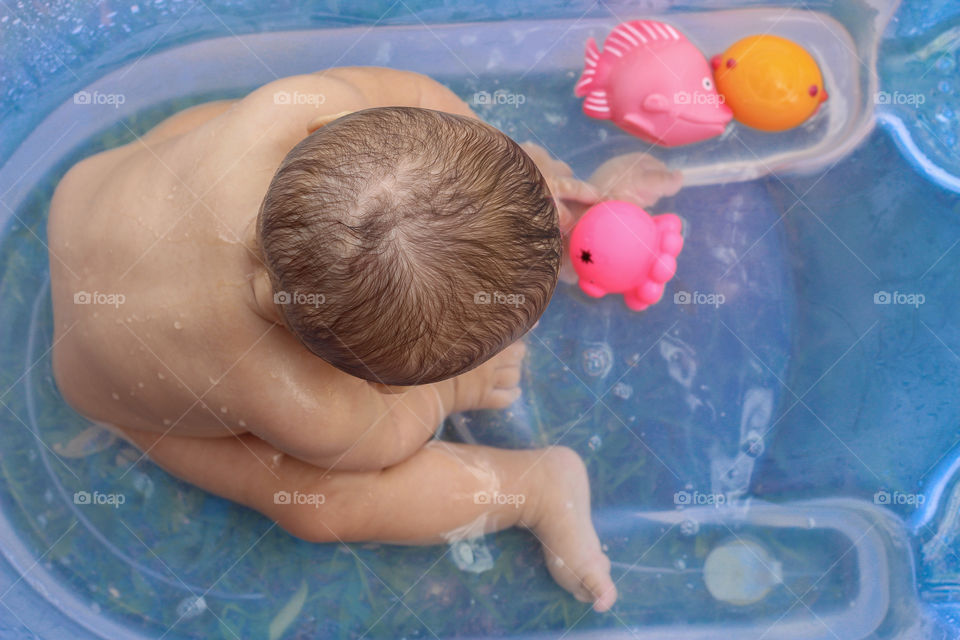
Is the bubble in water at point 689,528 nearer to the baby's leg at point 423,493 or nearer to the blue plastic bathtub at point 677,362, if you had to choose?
the blue plastic bathtub at point 677,362

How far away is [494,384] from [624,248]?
0.35 metres

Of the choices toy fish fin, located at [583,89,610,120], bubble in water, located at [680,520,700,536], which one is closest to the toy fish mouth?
toy fish fin, located at [583,89,610,120]

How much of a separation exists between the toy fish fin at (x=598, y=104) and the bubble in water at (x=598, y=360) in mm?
420

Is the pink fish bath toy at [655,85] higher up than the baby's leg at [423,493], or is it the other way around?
the pink fish bath toy at [655,85]

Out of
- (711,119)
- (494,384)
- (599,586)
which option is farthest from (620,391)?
(711,119)

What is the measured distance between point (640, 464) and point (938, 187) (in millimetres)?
757

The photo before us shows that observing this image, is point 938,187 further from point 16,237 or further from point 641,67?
point 16,237

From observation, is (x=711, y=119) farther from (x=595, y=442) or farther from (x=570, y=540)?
(x=570, y=540)

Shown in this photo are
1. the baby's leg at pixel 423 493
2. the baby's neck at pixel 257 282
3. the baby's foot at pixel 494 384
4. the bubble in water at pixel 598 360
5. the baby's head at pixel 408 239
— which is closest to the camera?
the baby's head at pixel 408 239

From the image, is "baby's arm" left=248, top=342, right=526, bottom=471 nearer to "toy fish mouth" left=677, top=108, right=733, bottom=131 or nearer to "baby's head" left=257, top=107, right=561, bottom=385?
"baby's head" left=257, top=107, right=561, bottom=385

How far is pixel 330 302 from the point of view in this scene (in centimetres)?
60

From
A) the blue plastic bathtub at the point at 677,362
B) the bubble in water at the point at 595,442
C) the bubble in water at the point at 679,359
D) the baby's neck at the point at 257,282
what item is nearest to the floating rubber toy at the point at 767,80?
the blue plastic bathtub at the point at 677,362

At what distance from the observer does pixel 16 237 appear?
1.26 meters

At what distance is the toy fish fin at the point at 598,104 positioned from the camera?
1.25 meters
